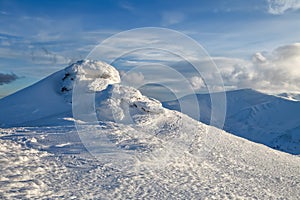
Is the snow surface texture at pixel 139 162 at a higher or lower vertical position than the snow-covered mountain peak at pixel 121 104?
lower

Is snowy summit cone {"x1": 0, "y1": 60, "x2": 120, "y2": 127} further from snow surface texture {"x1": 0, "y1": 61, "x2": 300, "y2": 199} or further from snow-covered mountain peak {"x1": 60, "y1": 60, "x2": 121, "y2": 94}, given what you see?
snow surface texture {"x1": 0, "y1": 61, "x2": 300, "y2": 199}

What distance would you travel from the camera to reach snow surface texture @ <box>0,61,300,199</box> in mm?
17547

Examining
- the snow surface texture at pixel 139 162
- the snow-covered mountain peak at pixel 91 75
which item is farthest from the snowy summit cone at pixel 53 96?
the snow surface texture at pixel 139 162

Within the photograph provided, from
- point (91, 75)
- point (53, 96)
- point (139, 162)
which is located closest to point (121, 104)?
point (91, 75)


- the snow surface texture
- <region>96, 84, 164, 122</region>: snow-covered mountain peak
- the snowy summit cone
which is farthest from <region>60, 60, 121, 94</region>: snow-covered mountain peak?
the snow surface texture

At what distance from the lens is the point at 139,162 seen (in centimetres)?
2256

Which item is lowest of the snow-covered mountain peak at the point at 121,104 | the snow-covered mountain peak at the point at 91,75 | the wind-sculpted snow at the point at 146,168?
the wind-sculpted snow at the point at 146,168

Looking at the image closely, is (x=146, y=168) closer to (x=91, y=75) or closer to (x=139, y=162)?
(x=139, y=162)

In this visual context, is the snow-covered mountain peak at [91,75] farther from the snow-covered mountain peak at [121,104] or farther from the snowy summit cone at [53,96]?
the snow-covered mountain peak at [121,104]

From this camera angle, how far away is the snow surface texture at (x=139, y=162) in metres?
17.5

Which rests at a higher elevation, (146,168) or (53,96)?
(53,96)

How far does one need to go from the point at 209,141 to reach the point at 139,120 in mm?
7553

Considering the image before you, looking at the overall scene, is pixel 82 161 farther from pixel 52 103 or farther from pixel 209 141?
pixel 52 103

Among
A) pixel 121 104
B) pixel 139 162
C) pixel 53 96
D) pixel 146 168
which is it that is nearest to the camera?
pixel 146 168
